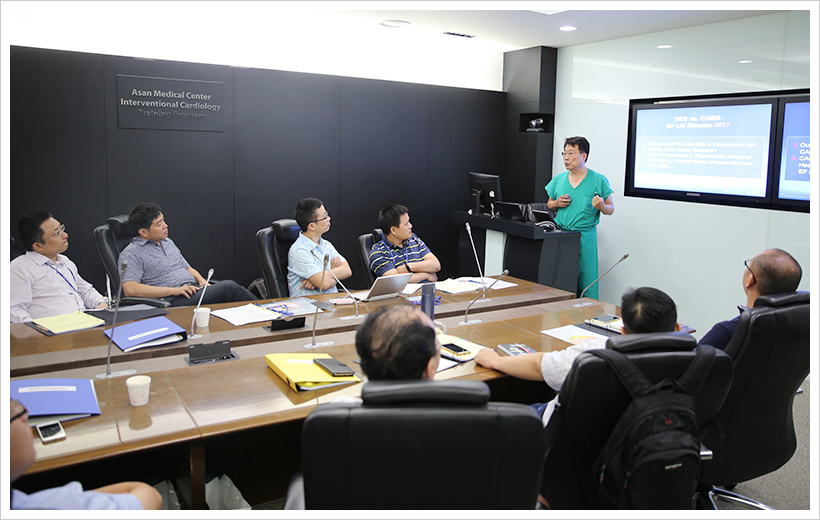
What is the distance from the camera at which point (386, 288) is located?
11.4ft

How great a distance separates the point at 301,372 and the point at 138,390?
53 cm

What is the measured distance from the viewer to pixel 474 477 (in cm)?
138

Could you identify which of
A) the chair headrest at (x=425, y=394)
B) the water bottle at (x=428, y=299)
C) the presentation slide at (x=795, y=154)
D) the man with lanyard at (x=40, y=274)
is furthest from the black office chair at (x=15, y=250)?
the presentation slide at (x=795, y=154)

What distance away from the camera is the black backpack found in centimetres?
169

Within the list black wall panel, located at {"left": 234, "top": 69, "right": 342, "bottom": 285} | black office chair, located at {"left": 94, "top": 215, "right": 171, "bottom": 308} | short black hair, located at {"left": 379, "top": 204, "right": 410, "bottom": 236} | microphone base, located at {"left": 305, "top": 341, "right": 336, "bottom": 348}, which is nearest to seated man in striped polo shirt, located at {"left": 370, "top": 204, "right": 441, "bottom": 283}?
short black hair, located at {"left": 379, "top": 204, "right": 410, "bottom": 236}

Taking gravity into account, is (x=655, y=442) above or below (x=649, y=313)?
below

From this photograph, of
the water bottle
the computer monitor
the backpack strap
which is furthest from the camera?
the computer monitor

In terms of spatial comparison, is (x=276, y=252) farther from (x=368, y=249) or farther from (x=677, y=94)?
(x=677, y=94)

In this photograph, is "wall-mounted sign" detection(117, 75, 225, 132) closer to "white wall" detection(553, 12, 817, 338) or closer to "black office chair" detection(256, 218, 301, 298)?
"black office chair" detection(256, 218, 301, 298)

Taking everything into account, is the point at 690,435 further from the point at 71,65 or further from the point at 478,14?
the point at 71,65

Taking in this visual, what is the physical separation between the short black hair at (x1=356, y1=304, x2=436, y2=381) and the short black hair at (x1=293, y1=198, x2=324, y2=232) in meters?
2.24

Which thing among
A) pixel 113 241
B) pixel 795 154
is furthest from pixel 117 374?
pixel 795 154

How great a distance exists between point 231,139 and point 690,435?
4.56 meters

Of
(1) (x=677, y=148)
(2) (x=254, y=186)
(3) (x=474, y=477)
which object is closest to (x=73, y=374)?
(3) (x=474, y=477)
